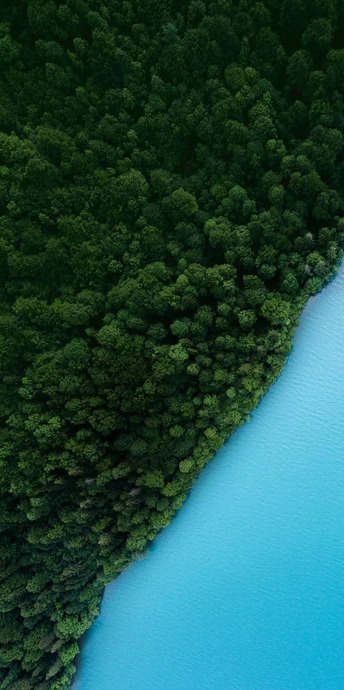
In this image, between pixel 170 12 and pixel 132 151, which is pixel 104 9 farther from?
pixel 132 151

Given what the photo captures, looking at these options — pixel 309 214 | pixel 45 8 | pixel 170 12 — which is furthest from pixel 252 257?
pixel 45 8

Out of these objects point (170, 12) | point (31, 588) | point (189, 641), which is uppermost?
point (170, 12)

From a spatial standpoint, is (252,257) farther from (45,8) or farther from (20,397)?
(45,8)

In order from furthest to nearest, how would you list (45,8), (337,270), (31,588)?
(337,270), (31,588), (45,8)

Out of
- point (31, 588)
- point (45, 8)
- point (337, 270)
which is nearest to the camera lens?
point (45, 8)

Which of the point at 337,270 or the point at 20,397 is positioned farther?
the point at 337,270

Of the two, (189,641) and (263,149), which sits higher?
(263,149)
